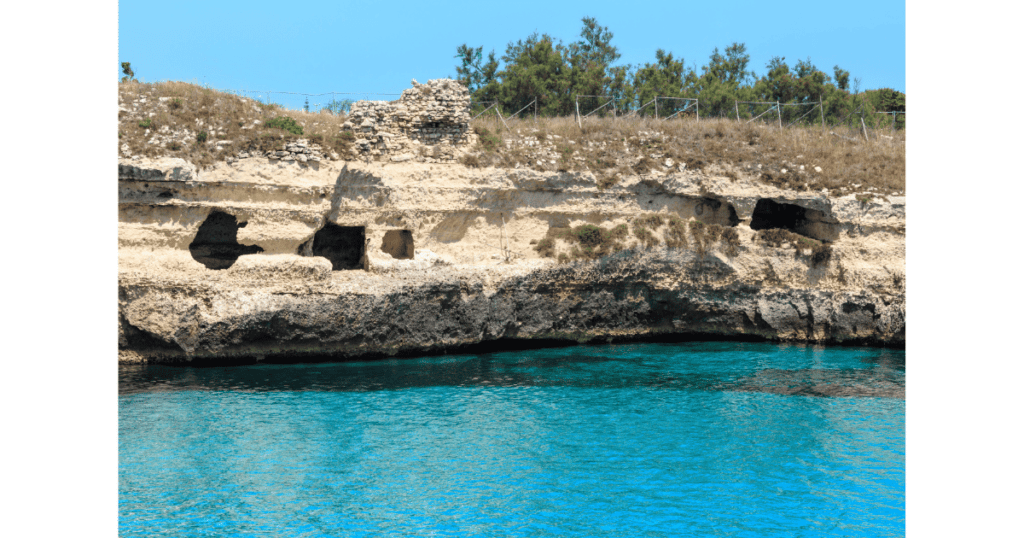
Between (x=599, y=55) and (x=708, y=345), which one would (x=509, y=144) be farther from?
(x=599, y=55)

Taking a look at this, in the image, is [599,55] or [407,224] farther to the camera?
[599,55]

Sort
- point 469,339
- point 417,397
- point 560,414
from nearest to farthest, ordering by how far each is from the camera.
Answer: point 560,414 → point 417,397 → point 469,339

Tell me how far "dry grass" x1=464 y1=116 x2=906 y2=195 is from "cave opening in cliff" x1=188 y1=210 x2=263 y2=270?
8.13 m

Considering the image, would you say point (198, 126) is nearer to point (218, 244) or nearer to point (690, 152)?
point (218, 244)

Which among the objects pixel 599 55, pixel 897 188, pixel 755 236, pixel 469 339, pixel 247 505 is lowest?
pixel 247 505

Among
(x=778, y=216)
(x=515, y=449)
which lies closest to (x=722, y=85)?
(x=778, y=216)

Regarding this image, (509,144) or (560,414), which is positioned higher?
(509,144)

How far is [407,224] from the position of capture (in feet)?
74.7

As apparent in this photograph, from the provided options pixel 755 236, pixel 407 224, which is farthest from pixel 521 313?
pixel 755 236

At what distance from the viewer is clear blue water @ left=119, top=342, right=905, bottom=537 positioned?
36.0ft

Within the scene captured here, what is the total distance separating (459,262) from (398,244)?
2339mm

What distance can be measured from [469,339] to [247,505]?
38.6ft

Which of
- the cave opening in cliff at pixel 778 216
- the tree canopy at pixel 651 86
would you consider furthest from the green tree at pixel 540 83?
the cave opening in cliff at pixel 778 216

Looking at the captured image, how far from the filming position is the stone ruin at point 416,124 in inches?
922
